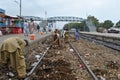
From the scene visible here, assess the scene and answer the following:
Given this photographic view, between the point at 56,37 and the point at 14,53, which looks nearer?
the point at 14,53

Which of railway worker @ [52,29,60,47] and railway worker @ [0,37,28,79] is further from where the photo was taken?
railway worker @ [52,29,60,47]

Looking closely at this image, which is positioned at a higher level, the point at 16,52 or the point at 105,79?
the point at 16,52

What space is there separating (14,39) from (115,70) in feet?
15.8

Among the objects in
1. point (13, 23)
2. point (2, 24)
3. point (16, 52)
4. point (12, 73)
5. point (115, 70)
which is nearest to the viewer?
point (16, 52)

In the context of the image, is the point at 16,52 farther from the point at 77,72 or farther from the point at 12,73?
the point at 77,72

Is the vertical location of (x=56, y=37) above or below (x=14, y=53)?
below

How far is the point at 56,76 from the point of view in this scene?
1107 cm

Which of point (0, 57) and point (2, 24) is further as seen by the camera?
point (2, 24)

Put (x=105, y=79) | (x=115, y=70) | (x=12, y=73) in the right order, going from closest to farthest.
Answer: (x=105, y=79), (x=12, y=73), (x=115, y=70)

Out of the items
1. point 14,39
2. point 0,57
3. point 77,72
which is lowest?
point 77,72

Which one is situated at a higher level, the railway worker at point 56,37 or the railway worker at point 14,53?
the railway worker at point 14,53

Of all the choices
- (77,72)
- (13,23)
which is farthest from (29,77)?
(13,23)

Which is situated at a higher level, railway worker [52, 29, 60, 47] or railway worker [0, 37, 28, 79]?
railway worker [0, 37, 28, 79]

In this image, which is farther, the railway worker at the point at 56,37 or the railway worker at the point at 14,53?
the railway worker at the point at 56,37
